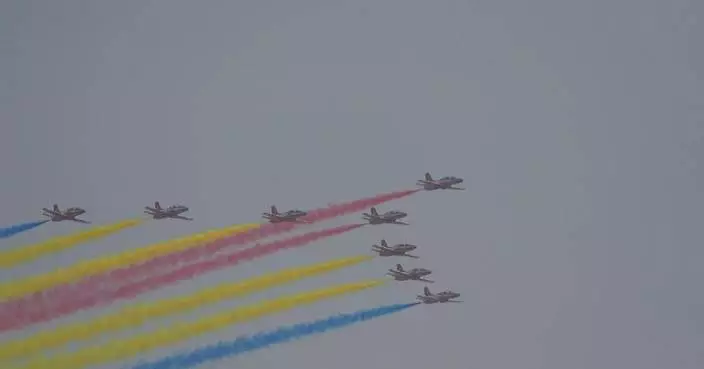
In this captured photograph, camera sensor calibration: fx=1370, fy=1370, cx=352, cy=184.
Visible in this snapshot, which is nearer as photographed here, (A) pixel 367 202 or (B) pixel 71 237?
(B) pixel 71 237

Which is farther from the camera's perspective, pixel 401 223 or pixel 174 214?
pixel 401 223

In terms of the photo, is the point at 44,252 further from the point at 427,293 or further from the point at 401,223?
the point at 427,293

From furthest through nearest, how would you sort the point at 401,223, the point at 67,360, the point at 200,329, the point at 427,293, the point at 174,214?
the point at 427,293 < the point at 401,223 < the point at 174,214 < the point at 200,329 < the point at 67,360

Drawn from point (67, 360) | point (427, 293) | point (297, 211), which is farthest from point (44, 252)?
point (427, 293)

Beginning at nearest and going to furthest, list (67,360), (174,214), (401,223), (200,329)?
(67,360), (200,329), (174,214), (401,223)

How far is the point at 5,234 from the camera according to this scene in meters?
49.4

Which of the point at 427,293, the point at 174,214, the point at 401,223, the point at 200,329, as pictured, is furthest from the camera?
the point at 427,293

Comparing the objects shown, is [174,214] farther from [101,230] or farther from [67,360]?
[67,360]

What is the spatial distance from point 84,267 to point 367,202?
12.6 meters

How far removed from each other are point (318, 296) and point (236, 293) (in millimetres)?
4340

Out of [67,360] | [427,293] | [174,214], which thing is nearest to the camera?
[67,360]

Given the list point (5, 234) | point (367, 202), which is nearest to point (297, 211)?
point (367, 202)

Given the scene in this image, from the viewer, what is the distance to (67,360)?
47.1 m

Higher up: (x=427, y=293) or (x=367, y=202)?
(x=367, y=202)
